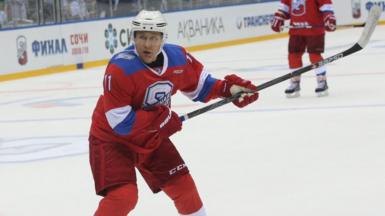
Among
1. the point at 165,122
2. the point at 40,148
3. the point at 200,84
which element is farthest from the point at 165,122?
the point at 40,148

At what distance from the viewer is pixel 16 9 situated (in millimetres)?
12531

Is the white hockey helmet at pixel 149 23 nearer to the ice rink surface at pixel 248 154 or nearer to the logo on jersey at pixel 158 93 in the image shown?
the logo on jersey at pixel 158 93

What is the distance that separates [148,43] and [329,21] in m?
5.11

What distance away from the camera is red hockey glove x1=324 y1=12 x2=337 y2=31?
791cm

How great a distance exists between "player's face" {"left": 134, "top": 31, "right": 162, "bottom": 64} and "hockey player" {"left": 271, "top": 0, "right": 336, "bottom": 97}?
509cm

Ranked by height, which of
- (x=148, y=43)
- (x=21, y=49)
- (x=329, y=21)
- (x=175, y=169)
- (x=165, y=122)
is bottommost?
(x=21, y=49)

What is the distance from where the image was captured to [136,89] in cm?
311

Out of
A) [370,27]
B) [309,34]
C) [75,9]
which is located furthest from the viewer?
[75,9]

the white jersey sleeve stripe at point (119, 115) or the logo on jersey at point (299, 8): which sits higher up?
the white jersey sleeve stripe at point (119, 115)

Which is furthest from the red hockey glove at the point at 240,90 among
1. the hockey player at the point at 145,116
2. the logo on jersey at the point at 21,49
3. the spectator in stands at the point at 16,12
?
the spectator in stands at the point at 16,12

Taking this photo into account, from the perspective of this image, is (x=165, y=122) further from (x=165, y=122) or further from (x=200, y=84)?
(x=200, y=84)

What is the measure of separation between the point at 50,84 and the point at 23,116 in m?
3.07

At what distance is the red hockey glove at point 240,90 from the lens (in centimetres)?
340

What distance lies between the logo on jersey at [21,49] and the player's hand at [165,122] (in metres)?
9.24
